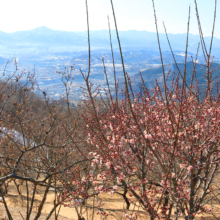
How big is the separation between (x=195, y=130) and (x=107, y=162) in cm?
198

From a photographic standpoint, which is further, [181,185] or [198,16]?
[181,185]

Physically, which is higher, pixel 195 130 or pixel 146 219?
pixel 195 130

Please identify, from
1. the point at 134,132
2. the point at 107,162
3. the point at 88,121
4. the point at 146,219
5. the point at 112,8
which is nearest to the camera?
the point at 112,8

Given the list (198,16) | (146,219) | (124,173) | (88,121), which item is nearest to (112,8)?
(198,16)

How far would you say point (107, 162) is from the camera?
14.4 feet

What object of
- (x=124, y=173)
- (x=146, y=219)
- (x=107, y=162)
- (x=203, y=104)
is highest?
(x=203, y=104)

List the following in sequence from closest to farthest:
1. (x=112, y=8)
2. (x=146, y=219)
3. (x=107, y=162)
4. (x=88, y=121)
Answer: (x=112, y=8)
(x=107, y=162)
(x=88, y=121)
(x=146, y=219)

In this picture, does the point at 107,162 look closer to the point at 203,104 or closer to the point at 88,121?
the point at 88,121

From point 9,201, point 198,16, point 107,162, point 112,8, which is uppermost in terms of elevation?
point 198,16

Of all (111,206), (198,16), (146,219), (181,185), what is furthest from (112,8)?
(111,206)

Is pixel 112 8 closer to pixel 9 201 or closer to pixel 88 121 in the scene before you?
pixel 88 121

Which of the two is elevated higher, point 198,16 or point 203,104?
point 198,16

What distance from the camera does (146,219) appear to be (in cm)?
855

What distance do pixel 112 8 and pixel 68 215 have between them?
33.8ft
